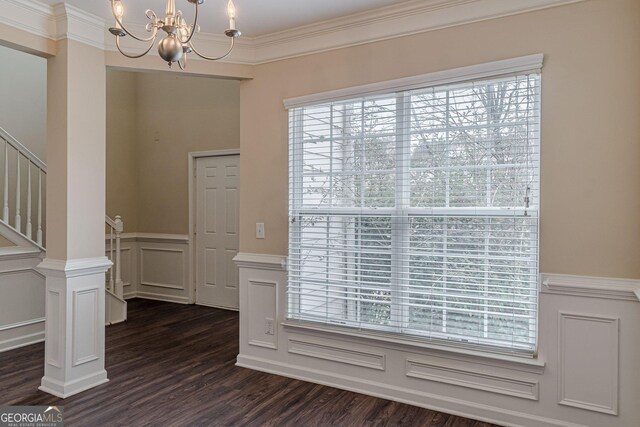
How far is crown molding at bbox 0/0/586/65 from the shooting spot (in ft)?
8.84

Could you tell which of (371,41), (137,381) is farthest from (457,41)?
(137,381)

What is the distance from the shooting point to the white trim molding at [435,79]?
99.1 inches

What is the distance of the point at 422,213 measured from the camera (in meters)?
2.84

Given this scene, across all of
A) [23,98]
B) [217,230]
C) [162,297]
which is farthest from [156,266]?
[23,98]

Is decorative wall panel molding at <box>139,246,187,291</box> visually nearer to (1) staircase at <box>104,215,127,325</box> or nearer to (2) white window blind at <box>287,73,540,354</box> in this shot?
(1) staircase at <box>104,215,127,325</box>

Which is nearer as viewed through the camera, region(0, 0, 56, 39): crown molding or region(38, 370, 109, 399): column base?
region(0, 0, 56, 39): crown molding

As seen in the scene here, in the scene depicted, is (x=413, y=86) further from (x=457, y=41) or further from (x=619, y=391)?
(x=619, y=391)

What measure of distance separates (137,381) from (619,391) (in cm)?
307

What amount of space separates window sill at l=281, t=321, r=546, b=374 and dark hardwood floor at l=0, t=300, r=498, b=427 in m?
0.37

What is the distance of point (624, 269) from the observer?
231cm

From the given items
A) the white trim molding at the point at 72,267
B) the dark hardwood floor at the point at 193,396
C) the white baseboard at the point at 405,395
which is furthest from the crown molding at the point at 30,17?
the white baseboard at the point at 405,395

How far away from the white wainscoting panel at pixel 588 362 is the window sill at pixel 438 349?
0.47ft

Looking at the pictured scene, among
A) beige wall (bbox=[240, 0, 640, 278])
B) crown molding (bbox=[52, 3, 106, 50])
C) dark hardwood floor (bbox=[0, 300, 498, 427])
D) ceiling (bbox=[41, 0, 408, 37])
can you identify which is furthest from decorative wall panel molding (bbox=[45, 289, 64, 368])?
beige wall (bbox=[240, 0, 640, 278])

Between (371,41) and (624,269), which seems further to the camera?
(371,41)
